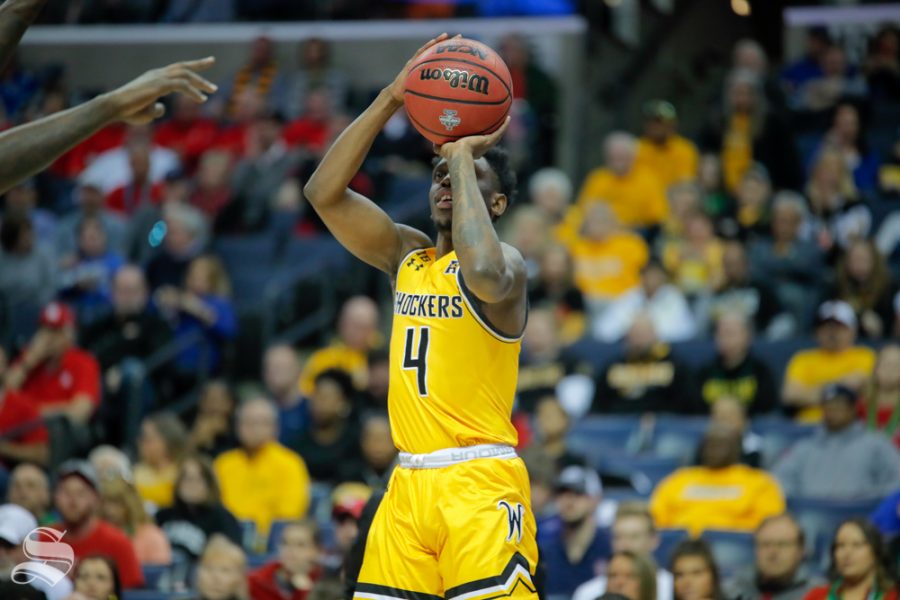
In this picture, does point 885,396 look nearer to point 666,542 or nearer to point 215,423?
point 666,542

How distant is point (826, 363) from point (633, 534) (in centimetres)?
293

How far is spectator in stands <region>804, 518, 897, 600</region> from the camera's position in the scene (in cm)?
783

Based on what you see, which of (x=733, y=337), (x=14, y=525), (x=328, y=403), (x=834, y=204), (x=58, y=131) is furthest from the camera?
(x=834, y=204)

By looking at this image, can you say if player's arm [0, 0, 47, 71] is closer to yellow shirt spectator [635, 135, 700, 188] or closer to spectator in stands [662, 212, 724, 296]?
spectator in stands [662, 212, 724, 296]

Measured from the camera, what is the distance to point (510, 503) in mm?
5555

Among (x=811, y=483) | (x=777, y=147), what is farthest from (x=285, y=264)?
(x=811, y=483)

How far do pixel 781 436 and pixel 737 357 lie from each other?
0.73 m

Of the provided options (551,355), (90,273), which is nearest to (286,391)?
(551,355)

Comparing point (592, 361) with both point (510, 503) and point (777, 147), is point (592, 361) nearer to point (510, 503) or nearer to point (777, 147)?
point (777, 147)

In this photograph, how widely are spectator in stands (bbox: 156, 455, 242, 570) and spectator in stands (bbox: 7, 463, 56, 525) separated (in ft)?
2.50

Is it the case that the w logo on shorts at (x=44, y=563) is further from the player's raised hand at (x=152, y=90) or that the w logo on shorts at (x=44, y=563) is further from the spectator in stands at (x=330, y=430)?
the spectator in stands at (x=330, y=430)

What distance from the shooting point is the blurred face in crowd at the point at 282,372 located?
1177cm

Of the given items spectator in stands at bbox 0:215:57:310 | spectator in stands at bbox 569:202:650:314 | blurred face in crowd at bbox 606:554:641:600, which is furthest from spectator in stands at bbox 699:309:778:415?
spectator in stands at bbox 0:215:57:310

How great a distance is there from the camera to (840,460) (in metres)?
9.77
